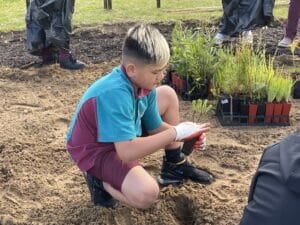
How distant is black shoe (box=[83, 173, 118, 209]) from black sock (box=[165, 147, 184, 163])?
0.48 meters

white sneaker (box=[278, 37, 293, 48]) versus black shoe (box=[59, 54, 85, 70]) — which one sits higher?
white sneaker (box=[278, 37, 293, 48])

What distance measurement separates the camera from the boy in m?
2.91

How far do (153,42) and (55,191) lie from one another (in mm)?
1276

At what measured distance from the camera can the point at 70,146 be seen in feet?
10.5

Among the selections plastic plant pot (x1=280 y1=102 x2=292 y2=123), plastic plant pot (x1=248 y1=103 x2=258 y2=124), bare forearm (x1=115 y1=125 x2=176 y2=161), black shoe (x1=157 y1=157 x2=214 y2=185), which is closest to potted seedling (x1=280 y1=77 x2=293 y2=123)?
plastic plant pot (x1=280 y1=102 x2=292 y2=123)

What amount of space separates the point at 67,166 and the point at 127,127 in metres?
1.15

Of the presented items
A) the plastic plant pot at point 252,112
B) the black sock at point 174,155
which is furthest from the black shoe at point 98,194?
the plastic plant pot at point 252,112

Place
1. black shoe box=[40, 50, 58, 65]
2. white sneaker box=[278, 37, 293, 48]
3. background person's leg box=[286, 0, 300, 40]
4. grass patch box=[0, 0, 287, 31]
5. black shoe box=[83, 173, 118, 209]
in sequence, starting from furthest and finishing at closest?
grass patch box=[0, 0, 287, 31], white sneaker box=[278, 37, 293, 48], background person's leg box=[286, 0, 300, 40], black shoe box=[40, 50, 58, 65], black shoe box=[83, 173, 118, 209]

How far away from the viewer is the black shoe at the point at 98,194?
323cm

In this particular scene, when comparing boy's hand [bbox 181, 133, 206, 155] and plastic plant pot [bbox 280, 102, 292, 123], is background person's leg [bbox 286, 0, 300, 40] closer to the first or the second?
plastic plant pot [bbox 280, 102, 292, 123]

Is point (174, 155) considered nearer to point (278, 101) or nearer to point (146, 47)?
point (146, 47)

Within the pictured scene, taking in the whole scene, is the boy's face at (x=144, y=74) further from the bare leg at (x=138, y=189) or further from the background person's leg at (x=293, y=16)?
the background person's leg at (x=293, y=16)

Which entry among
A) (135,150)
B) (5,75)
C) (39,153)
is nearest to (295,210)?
(135,150)

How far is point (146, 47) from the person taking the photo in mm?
2869
